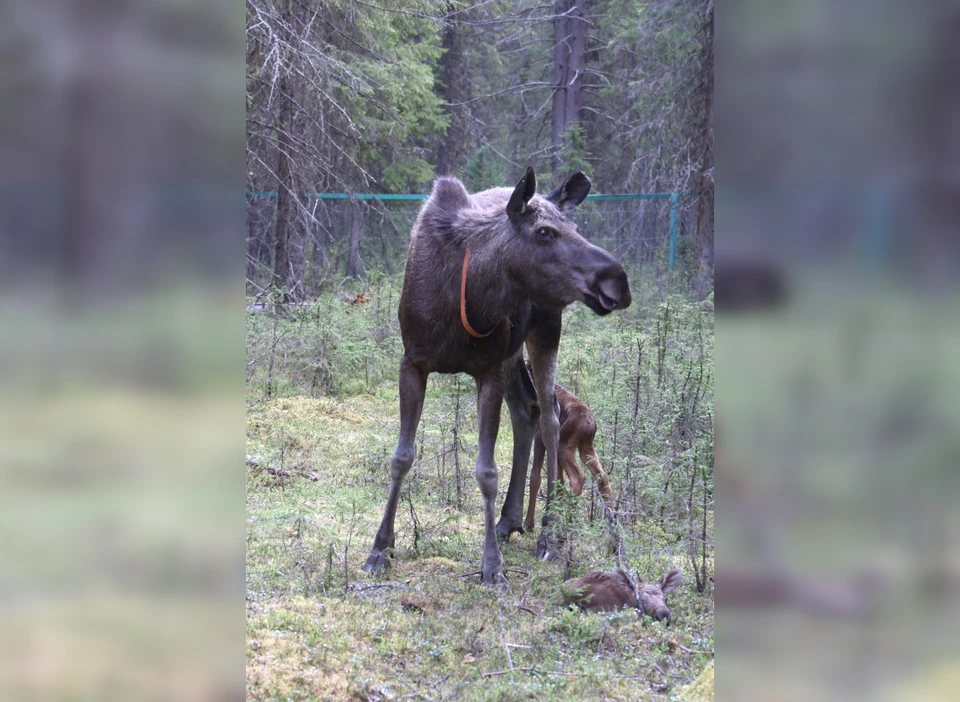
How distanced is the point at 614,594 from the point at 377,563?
166 cm

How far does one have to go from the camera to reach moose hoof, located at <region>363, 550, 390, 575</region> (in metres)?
5.40

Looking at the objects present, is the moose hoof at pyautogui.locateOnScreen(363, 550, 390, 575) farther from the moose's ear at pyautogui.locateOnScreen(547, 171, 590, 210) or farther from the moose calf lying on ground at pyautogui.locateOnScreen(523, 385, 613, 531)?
the moose's ear at pyautogui.locateOnScreen(547, 171, 590, 210)

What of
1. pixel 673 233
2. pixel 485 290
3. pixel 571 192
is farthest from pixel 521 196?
pixel 673 233

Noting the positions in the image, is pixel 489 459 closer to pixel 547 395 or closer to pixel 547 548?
pixel 547 395

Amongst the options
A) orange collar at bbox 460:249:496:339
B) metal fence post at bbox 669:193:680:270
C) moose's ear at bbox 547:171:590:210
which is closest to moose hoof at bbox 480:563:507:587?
orange collar at bbox 460:249:496:339

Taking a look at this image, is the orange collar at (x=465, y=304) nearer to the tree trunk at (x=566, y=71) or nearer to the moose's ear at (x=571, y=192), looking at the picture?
the moose's ear at (x=571, y=192)

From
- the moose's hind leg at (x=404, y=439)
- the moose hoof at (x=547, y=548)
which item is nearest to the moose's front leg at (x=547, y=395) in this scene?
the moose hoof at (x=547, y=548)

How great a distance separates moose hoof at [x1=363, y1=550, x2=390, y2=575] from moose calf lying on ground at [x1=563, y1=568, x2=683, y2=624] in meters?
1.27

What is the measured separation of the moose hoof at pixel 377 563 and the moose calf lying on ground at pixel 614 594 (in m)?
1.27

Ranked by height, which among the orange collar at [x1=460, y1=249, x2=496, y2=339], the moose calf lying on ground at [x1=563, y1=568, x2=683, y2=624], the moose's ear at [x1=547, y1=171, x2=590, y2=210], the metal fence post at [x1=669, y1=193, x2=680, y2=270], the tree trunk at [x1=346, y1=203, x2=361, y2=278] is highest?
the metal fence post at [x1=669, y1=193, x2=680, y2=270]

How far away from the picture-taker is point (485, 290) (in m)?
5.31
